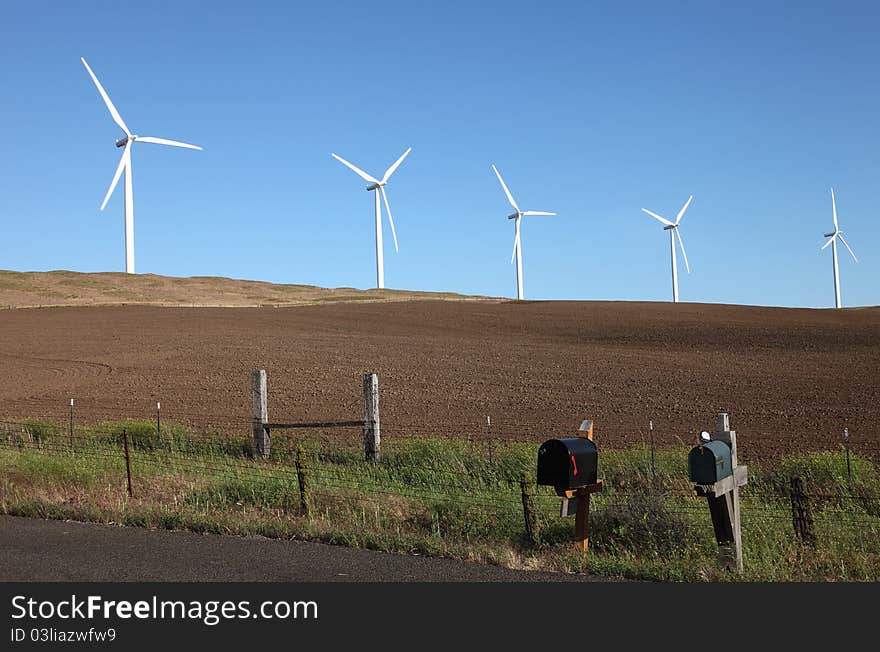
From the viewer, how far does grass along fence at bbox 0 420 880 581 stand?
8.17m

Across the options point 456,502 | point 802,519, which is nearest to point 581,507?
point 802,519

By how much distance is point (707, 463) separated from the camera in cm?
736

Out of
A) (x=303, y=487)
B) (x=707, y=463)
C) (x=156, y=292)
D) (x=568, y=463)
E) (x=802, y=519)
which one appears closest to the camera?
(x=707, y=463)

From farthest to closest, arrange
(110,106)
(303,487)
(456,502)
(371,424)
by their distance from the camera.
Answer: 1. (110,106)
2. (371,424)
3. (456,502)
4. (303,487)

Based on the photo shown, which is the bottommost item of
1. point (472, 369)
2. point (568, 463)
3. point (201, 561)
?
point (201, 561)

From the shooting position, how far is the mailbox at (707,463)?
289 inches

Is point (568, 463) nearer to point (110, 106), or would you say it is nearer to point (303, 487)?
point (303, 487)

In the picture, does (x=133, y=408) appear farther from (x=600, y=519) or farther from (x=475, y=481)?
(x=600, y=519)

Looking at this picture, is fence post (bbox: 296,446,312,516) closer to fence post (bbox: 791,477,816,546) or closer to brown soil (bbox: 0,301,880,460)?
fence post (bbox: 791,477,816,546)

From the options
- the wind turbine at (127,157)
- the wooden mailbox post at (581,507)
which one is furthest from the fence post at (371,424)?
the wind turbine at (127,157)

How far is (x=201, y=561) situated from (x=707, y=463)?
3.93 metres

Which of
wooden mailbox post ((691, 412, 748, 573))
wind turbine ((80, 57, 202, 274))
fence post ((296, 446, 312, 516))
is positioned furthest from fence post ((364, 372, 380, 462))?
wind turbine ((80, 57, 202, 274))

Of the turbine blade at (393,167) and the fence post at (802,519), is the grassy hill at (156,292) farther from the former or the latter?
the fence post at (802,519)

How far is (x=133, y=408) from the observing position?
22891 millimetres
